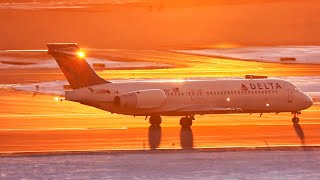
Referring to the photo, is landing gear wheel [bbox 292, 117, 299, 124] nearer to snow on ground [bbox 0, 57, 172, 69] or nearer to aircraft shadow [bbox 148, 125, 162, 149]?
aircraft shadow [bbox 148, 125, 162, 149]

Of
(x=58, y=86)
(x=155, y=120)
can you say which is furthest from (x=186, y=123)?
(x=58, y=86)

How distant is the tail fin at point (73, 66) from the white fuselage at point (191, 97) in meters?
0.51

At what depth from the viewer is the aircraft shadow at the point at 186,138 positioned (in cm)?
4772

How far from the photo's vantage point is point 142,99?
53.9 metres

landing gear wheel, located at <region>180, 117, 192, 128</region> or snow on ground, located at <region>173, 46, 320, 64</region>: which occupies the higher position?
snow on ground, located at <region>173, 46, 320, 64</region>

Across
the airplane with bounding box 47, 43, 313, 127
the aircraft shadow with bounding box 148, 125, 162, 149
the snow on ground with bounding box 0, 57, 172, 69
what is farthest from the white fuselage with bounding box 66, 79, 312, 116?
the snow on ground with bounding box 0, 57, 172, 69

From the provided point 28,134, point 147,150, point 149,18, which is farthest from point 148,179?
point 149,18

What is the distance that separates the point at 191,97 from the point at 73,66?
7.26m

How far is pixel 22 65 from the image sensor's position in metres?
104

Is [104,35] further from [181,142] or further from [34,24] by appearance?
[181,142]

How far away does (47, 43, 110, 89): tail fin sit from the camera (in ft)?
179

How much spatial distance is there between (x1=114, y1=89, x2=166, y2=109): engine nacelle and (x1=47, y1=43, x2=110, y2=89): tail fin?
2009 millimetres

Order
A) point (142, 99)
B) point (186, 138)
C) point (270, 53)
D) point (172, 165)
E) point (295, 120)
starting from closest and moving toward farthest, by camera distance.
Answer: point (172, 165), point (186, 138), point (142, 99), point (295, 120), point (270, 53)

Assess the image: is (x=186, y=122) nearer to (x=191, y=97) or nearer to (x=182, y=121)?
(x=182, y=121)
